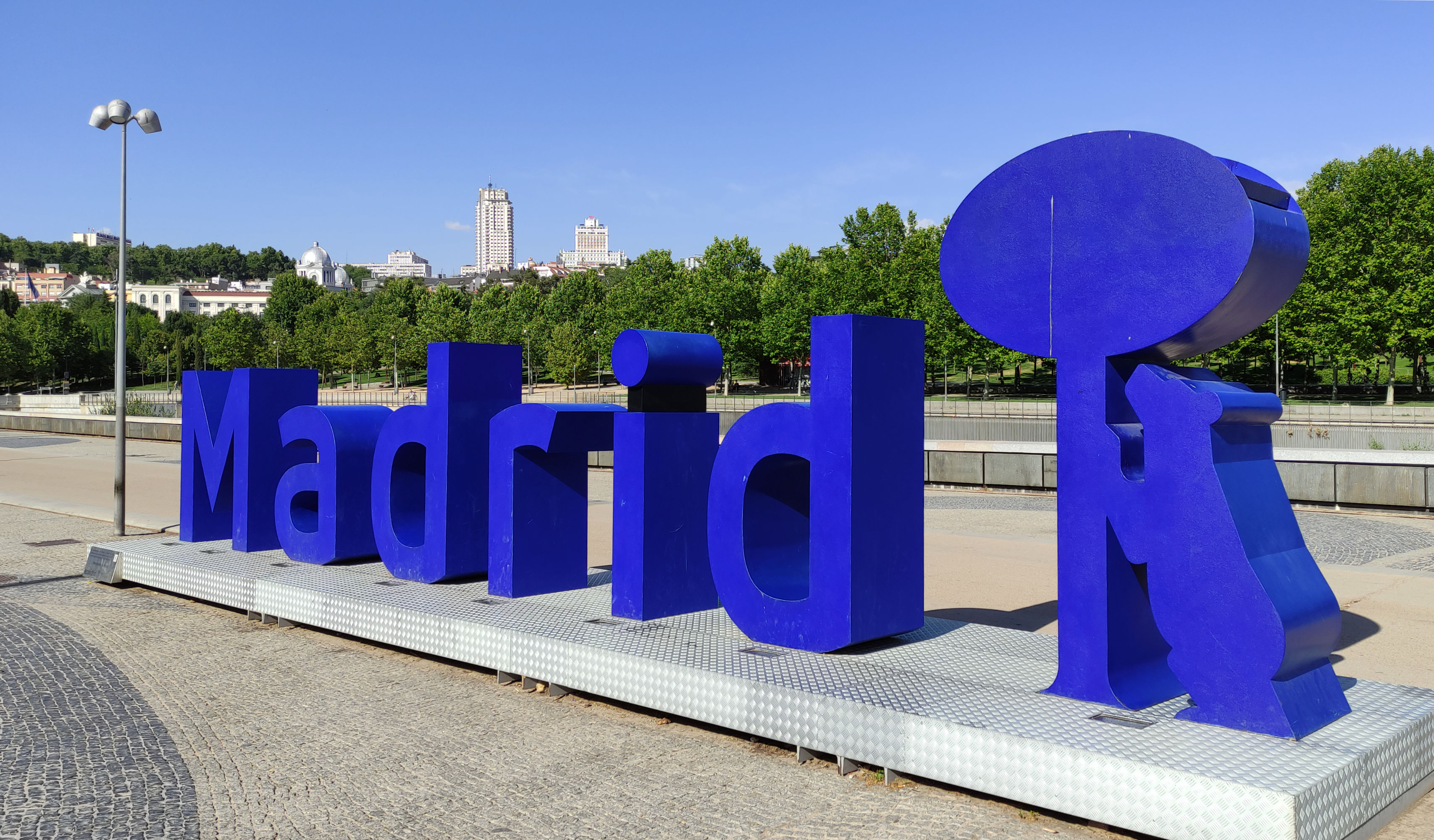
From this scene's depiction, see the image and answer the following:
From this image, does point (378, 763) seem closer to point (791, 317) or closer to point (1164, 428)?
point (1164, 428)

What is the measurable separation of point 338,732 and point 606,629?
6.83 ft

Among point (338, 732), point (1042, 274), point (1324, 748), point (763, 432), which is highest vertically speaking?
point (1042, 274)

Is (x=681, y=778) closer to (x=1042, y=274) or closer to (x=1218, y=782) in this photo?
(x=1218, y=782)

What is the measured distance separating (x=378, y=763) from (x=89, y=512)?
54.2 feet

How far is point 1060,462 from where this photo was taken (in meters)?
6.30

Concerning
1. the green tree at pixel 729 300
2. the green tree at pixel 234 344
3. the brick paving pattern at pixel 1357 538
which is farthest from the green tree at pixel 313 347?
the brick paving pattern at pixel 1357 538

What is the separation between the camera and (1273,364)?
63812 millimetres

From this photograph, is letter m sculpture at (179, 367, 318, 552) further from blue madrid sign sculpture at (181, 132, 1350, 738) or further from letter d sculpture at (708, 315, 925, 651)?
letter d sculpture at (708, 315, 925, 651)

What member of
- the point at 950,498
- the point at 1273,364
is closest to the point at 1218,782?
the point at 950,498

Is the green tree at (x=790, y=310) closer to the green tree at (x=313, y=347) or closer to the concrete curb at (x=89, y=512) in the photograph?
the green tree at (x=313, y=347)

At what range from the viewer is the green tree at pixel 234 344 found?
4060 inches

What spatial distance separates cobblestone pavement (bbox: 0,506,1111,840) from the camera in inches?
207

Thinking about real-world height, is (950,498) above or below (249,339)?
below

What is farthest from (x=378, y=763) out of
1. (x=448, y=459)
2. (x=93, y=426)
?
(x=93, y=426)
